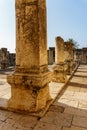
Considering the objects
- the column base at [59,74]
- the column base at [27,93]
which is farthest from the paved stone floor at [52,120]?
the column base at [59,74]

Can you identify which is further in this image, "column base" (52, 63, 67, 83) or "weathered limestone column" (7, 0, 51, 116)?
"column base" (52, 63, 67, 83)

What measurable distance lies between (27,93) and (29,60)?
2.54 feet

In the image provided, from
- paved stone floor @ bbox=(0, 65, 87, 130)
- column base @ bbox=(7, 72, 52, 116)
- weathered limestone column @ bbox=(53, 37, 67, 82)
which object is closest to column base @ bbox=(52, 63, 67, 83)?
weathered limestone column @ bbox=(53, 37, 67, 82)

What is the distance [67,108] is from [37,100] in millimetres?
956

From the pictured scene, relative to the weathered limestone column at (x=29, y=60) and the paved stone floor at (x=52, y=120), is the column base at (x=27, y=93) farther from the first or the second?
the paved stone floor at (x=52, y=120)

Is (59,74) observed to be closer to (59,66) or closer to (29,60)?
(59,66)

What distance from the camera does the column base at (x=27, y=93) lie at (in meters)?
3.84

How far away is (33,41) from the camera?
13.0ft

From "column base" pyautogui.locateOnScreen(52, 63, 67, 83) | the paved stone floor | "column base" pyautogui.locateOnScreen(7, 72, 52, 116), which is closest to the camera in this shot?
the paved stone floor

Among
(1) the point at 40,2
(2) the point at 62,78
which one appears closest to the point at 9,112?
(1) the point at 40,2

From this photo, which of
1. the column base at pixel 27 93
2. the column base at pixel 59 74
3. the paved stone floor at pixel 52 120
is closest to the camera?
the paved stone floor at pixel 52 120

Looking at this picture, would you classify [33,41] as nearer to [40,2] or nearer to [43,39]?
[43,39]

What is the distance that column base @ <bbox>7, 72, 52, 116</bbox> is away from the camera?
384 cm

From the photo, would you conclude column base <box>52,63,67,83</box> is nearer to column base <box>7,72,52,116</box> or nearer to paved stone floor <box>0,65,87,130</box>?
paved stone floor <box>0,65,87,130</box>
